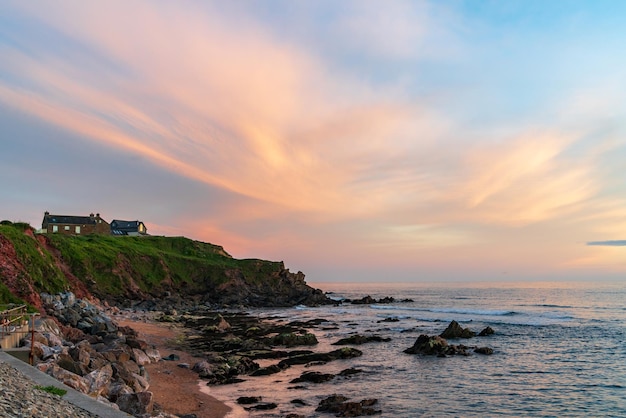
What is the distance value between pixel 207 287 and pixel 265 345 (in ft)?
196

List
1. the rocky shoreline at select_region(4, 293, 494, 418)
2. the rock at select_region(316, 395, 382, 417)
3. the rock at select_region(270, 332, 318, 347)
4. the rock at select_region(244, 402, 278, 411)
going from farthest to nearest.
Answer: the rock at select_region(270, 332, 318, 347)
the rock at select_region(244, 402, 278, 411)
the rock at select_region(316, 395, 382, 417)
the rocky shoreline at select_region(4, 293, 494, 418)

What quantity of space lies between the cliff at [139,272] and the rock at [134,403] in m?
23.4

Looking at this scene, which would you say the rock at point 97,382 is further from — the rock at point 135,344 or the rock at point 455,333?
the rock at point 455,333

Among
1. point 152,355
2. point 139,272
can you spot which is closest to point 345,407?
point 152,355

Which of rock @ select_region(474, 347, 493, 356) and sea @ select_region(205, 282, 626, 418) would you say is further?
rock @ select_region(474, 347, 493, 356)

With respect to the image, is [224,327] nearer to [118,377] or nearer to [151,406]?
[118,377]

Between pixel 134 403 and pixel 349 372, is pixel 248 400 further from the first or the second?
pixel 349 372

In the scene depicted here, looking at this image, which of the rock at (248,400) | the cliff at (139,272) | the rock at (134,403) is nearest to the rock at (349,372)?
the rock at (248,400)

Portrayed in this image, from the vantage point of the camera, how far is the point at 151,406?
1599cm

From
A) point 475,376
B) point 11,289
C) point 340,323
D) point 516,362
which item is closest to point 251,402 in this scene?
point 475,376

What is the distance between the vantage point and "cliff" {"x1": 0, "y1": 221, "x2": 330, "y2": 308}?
41.4 m

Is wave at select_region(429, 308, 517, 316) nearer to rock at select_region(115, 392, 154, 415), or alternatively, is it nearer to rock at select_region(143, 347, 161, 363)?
rock at select_region(143, 347, 161, 363)

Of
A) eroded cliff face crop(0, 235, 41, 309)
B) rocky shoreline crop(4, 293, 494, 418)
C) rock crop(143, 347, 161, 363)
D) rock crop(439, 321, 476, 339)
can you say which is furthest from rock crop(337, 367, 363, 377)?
eroded cliff face crop(0, 235, 41, 309)

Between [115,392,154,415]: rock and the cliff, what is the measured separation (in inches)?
920
